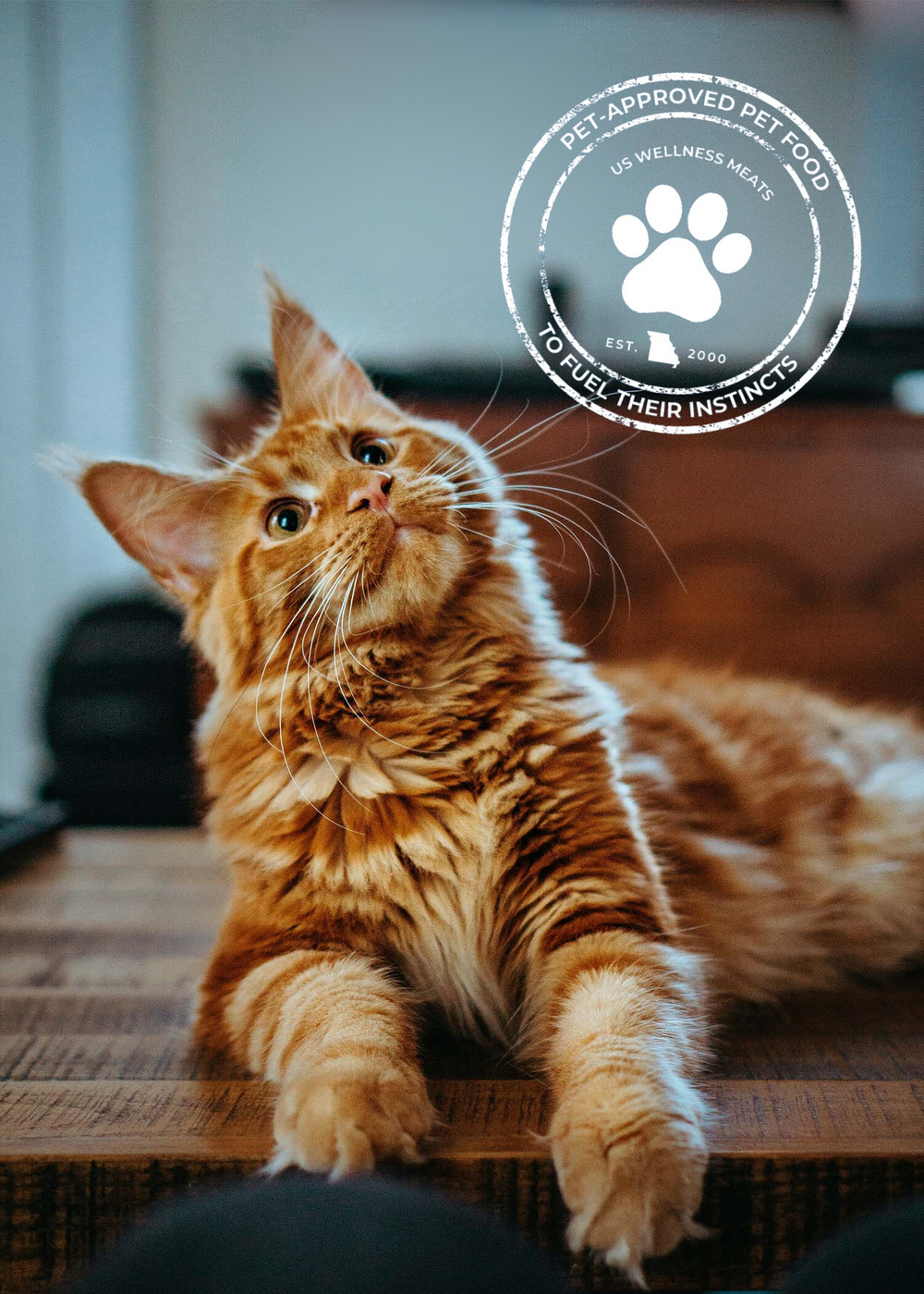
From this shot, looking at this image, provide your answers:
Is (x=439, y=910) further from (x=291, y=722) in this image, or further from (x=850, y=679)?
(x=850, y=679)

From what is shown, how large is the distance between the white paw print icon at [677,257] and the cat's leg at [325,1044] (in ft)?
2.26

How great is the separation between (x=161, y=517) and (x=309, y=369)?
27 cm

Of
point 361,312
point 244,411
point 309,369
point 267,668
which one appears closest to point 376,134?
point 244,411

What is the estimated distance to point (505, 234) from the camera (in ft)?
3.16

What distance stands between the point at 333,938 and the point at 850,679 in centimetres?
187

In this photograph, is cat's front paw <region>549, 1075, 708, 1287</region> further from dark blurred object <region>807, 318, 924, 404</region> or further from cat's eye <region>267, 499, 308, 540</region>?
dark blurred object <region>807, 318, 924, 404</region>

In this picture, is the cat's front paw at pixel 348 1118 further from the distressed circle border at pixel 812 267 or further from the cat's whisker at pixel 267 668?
the distressed circle border at pixel 812 267

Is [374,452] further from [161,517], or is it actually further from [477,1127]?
[477,1127]

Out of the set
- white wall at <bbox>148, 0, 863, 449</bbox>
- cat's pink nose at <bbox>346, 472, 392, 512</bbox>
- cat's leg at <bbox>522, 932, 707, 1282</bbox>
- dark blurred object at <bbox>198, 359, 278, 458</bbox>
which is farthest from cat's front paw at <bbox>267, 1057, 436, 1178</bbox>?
dark blurred object at <bbox>198, 359, 278, 458</bbox>

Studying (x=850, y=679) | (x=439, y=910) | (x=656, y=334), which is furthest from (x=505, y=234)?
(x=850, y=679)

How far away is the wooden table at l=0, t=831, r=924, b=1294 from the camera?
66 centimetres

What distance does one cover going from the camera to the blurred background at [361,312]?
71.5 inches

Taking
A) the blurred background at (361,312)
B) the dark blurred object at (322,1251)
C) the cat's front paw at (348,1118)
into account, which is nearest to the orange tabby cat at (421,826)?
the cat's front paw at (348,1118)

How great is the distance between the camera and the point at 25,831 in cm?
163
